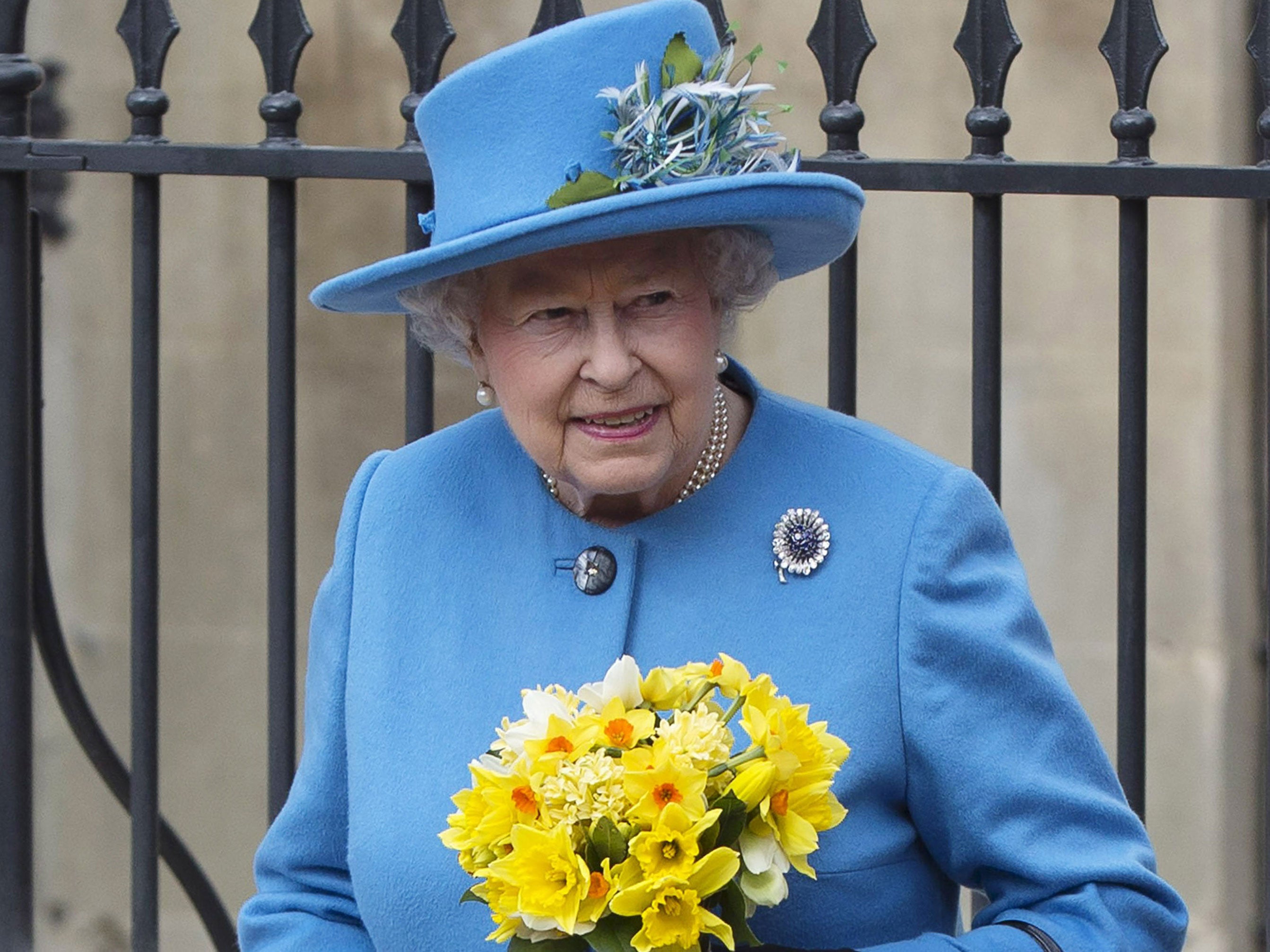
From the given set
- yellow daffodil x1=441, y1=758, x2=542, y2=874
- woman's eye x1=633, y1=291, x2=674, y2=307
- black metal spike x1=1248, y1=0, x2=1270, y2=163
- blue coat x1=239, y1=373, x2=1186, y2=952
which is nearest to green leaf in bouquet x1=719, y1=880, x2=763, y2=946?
yellow daffodil x1=441, y1=758, x2=542, y2=874

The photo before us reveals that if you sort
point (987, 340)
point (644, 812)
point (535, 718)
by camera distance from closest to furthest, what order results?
point (644, 812) < point (535, 718) < point (987, 340)

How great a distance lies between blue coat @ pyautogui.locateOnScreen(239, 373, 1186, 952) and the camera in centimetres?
209

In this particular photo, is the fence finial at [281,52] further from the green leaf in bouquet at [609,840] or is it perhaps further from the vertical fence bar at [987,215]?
the green leaf in bouquet at [609,840]

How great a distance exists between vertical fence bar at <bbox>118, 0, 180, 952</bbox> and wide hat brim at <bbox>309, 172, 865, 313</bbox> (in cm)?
89

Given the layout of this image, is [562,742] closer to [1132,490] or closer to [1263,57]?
[1132,490]

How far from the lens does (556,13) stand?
9.71 feet

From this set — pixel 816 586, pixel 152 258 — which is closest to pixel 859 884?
pixel 816 586

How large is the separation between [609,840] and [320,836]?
2.59 ft

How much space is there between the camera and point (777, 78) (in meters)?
4.54

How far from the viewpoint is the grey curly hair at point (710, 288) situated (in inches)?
86.4

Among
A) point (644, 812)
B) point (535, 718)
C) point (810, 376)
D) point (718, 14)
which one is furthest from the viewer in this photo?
point (810, 376)

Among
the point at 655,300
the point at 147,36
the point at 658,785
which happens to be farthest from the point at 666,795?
the point at 147,36

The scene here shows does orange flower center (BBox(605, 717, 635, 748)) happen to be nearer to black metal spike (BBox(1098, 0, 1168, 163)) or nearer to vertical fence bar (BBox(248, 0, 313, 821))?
vertical fence bar (BBox(248, 0, 313, 821))

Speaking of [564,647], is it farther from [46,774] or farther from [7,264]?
[46,774]
